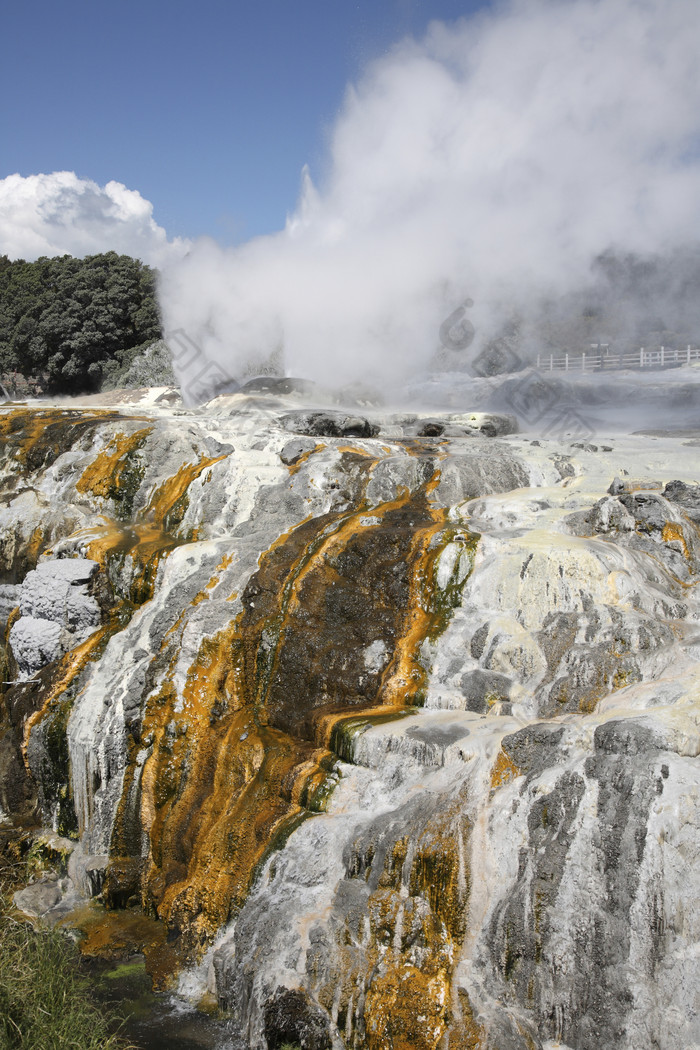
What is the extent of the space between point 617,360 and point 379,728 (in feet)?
57.8

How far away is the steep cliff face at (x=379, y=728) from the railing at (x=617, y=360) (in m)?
8.69

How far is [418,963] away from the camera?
5398 millimetres

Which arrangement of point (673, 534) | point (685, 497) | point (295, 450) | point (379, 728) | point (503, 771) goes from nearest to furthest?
point (503, 771) → point (379, 728) → point (673, 534) → point (685, 497) → point (295, 450)

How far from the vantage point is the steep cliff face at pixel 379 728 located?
511cm

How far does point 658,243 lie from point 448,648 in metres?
19.4

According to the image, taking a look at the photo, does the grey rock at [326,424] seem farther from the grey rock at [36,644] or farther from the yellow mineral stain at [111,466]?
the grey rock at [36,644]

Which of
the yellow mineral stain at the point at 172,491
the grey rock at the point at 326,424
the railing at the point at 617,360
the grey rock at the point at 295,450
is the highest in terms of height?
the railing at the point at 617,360

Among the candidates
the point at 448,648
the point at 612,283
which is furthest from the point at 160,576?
the point at 612,283

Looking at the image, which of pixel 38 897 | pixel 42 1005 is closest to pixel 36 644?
pixel 38 897

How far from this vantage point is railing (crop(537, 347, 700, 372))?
2102cm

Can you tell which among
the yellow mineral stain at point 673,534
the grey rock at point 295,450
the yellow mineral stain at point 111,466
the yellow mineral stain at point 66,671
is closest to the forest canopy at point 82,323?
the yellow mineral stain at point 111,466

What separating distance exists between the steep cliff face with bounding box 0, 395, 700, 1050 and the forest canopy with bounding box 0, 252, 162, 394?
15.7 meters

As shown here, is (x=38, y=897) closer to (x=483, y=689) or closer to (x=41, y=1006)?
(x=41, y=1006)

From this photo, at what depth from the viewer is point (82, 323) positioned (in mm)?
27453
